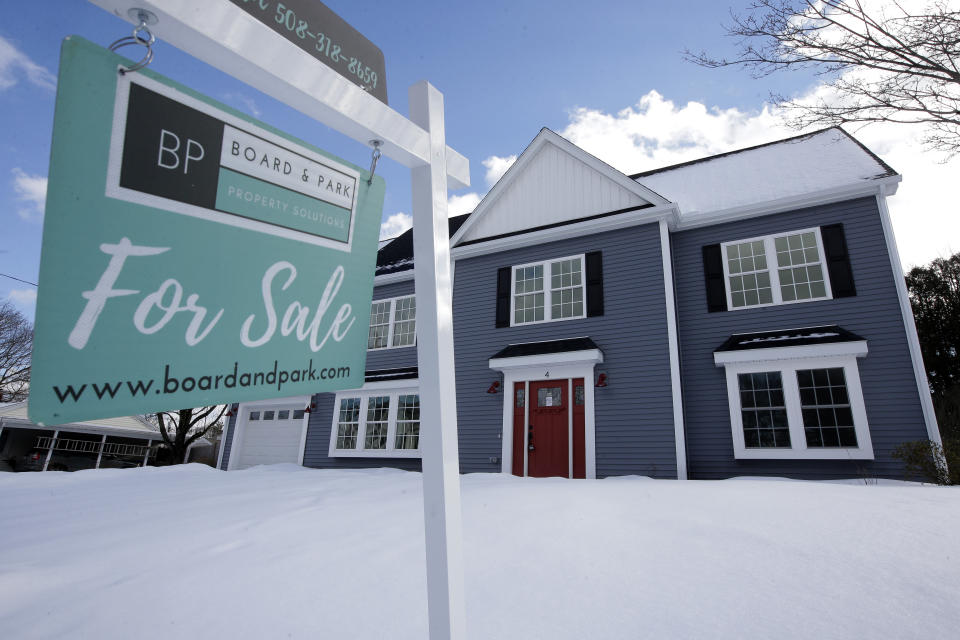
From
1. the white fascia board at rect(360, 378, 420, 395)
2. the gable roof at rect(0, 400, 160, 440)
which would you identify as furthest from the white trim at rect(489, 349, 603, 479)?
the gable roof at rect(0, 400, 160, 440)

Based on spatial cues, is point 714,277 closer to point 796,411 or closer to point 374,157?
point 796,411

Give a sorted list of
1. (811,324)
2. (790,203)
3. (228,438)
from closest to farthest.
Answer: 1. (811,324)
2. (790,203)
3. (228,438)

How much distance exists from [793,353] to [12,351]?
35394mm

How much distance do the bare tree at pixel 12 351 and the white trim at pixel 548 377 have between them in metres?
29.2

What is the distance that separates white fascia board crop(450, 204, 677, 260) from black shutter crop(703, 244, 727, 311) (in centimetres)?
109

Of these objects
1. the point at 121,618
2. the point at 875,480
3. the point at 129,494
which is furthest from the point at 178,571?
the point at 875,480

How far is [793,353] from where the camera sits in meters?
8.63

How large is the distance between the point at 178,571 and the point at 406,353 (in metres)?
10.0

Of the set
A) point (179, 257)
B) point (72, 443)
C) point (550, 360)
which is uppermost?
point (550, 360)

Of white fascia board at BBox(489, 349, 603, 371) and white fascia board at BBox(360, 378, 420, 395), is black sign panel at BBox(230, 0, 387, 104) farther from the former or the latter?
white fascia board at BBox(360, 378, 420, 395)

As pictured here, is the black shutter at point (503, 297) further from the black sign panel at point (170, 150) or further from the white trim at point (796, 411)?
the black sign panel at point (170, 150)

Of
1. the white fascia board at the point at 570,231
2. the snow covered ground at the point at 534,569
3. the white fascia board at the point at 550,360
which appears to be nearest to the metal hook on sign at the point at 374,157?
the snow covered ground at the point at 534,569

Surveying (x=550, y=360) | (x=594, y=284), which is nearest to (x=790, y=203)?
(x=594, y=284)

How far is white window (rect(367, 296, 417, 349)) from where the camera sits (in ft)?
44.4
